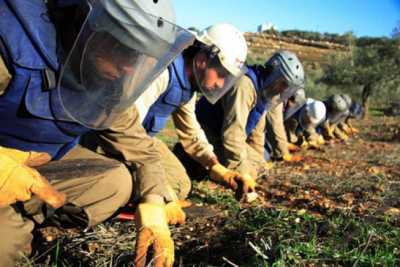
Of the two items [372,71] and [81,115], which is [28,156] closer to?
[81,115]

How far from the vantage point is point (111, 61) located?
9.57ft

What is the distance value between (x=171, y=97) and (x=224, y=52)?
789 millimetres

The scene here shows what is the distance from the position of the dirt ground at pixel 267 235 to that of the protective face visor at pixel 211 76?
36.5 inches

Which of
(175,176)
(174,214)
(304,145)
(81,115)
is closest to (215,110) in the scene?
(175,176)

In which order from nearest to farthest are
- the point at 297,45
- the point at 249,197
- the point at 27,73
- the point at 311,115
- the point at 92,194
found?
the point at 27,73 → the point at 92,194 → the point at 249,197 → the point at 311,115 → the point at 297,45

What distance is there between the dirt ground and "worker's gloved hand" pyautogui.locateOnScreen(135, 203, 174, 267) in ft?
0.39

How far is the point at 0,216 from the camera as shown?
2.92 meters

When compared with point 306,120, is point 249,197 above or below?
above

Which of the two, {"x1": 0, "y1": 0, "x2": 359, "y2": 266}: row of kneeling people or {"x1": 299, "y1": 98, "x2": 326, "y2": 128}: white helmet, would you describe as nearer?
{"x1": 0, "y1": 0, "x2": 359, "y2": 266}: row of kneeling people

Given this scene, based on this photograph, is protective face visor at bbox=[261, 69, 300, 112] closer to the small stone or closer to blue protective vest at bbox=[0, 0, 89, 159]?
the small stone

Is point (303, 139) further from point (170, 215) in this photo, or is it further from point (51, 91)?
point (51, 91)

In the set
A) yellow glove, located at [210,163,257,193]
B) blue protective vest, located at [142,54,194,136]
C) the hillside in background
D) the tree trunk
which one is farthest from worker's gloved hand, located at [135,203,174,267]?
the hillside in background

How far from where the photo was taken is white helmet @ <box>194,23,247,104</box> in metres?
4.91

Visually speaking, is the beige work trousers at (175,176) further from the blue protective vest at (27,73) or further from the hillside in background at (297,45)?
the hillside in background at (297,45)
